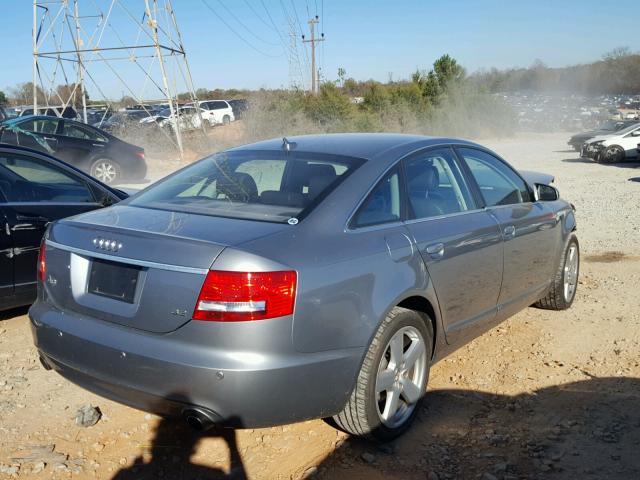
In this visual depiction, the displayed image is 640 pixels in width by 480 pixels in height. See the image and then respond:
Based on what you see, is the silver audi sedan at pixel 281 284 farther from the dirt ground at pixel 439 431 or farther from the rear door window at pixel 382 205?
the dirt ground at pixel 439 431

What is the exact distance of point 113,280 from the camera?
10.2ft

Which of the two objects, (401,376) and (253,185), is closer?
(401,376)

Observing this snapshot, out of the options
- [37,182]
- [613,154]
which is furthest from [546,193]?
[613,154]

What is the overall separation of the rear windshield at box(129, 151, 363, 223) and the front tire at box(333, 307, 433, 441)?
77cm

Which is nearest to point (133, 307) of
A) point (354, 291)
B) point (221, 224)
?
point (221, 224)

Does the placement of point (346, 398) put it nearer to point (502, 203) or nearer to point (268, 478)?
point (268, 478)

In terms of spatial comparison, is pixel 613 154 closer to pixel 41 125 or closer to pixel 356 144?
pixel 41 125

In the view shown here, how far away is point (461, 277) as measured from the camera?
398 centimetres

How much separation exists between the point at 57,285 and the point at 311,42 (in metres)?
49.9

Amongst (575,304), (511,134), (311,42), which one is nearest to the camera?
(575,304)

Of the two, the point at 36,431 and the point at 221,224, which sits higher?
the point at 221,224

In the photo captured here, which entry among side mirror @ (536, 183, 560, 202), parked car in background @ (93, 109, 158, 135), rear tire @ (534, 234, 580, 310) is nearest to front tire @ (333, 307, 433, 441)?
side mirror @ (536, 183, 560, 202)

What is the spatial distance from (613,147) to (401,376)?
70.8 ft

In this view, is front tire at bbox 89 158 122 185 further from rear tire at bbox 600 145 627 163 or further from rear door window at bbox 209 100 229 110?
rear door window at bbox 209 100 229 110
